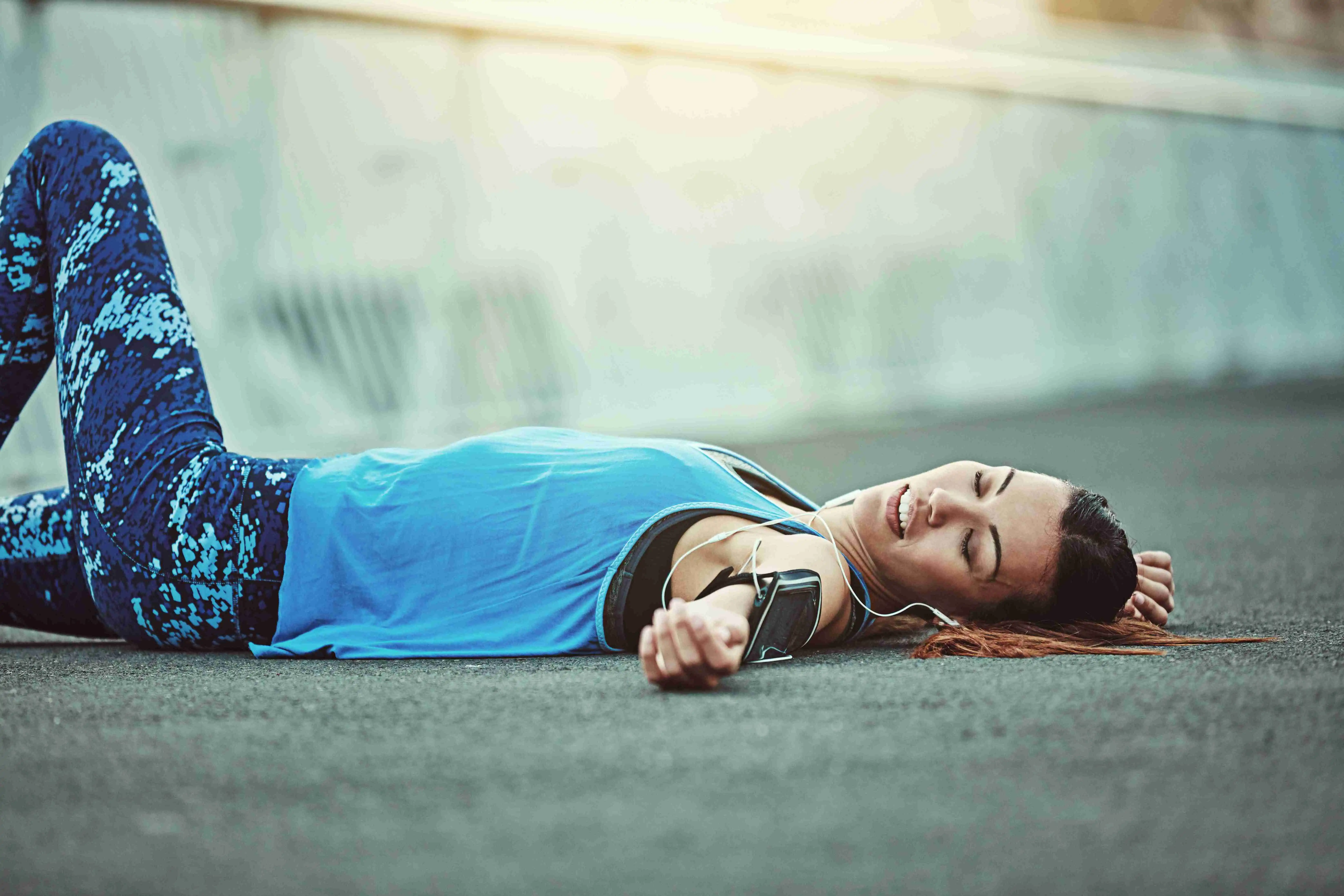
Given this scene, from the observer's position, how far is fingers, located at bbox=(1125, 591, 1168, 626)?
8.76 feet

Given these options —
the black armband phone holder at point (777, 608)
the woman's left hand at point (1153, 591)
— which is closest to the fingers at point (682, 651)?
the black armband phone holder at point (777, 608)

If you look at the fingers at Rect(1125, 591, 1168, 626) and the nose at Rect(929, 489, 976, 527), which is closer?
the nose at Rect(929, 489, 976, 527)

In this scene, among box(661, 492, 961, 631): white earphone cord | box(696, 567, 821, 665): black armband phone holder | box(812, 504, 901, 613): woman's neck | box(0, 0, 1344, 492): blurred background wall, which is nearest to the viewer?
box(696, 567, 821, 665): black armband phone holder

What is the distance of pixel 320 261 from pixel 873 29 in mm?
6557

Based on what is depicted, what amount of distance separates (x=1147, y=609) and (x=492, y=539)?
129 cm

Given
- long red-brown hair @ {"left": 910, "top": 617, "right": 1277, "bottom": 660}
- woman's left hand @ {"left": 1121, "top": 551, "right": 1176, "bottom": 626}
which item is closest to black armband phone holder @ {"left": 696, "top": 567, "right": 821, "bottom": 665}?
long red-brown hair @ {"left": 910, "top": 617, "right": 1277, "bottom": 660}

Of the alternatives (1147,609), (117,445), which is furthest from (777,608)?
(117,445)

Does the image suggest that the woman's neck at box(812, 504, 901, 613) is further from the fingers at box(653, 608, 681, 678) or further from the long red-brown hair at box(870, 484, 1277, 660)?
the fingers at box(653, 608, 681, 678)

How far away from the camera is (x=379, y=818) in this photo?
1420 millimetres

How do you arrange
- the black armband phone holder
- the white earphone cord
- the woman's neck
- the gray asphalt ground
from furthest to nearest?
1. the woman's neck
2. the white earphone cord
3. the black armband phone holder
4. the gray asphalt ground

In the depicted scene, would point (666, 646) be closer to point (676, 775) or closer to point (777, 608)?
point (777, 608)

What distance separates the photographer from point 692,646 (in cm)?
192

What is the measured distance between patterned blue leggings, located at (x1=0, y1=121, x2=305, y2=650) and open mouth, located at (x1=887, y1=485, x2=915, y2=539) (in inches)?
42.0

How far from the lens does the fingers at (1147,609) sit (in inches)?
105
